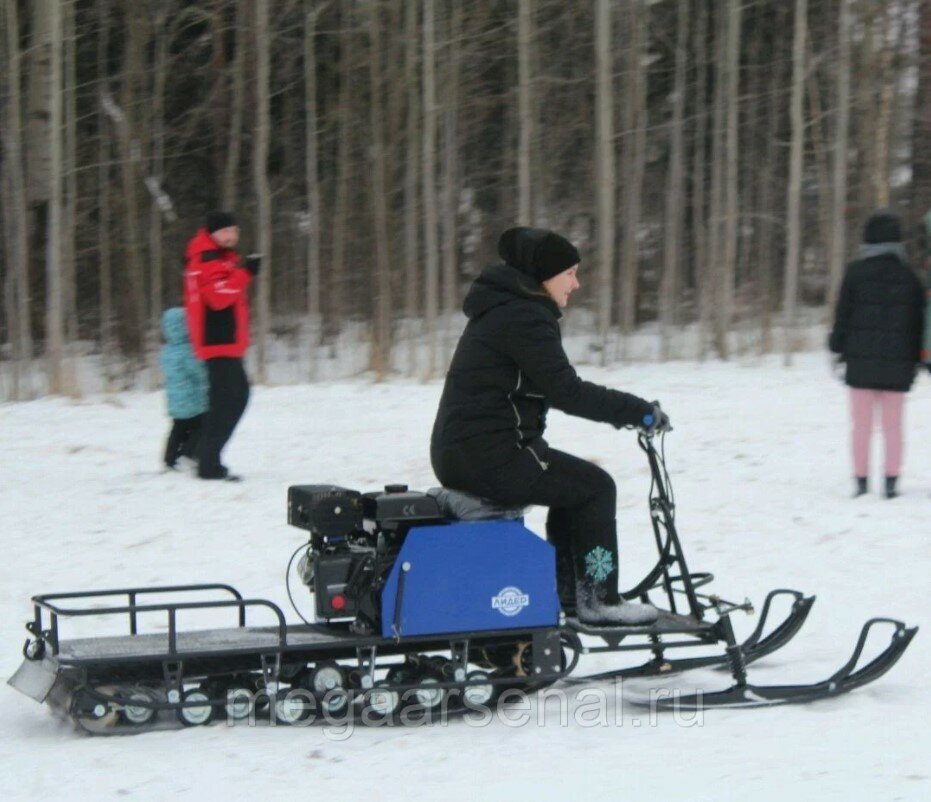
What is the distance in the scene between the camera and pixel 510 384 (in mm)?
5855

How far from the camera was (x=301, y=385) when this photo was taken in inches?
598

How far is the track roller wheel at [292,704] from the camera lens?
5613 mm

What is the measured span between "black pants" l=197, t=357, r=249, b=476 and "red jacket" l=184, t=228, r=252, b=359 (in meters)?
0.09

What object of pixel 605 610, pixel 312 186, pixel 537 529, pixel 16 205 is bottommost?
pixel 537 529

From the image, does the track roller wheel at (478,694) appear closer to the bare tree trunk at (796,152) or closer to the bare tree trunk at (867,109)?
the bare tree trunk at (796,152)

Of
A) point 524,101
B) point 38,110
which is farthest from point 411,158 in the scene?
point 38,110

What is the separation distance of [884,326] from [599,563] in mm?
4220

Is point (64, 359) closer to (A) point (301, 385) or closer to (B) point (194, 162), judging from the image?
(A) point (301, 385)

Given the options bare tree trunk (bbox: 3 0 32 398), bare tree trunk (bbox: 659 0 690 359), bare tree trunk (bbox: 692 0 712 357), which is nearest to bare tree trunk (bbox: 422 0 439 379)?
bare tree trunk (bbox: 659 0 690 359)

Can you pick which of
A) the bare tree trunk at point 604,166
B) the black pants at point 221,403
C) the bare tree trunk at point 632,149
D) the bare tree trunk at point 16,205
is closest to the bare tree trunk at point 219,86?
the bare tree trunk at point 16,205

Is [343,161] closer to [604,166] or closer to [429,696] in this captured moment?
[604,166]

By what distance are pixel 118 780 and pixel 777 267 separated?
17.2 m

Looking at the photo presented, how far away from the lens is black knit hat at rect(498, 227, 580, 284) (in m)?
5.91

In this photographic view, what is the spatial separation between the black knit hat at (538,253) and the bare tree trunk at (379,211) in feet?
30.8
